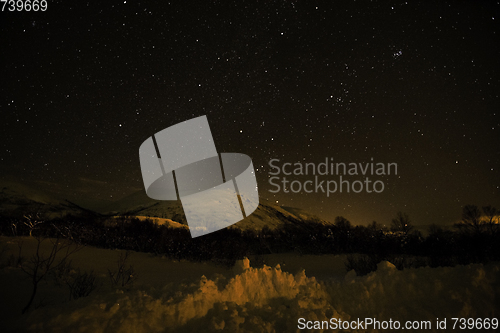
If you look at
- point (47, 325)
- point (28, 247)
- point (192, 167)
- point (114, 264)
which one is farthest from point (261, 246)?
point (192, 167)

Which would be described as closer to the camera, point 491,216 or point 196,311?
point 196,311

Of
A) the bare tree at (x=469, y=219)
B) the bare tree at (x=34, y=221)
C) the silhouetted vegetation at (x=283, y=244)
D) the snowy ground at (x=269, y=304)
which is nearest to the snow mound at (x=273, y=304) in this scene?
the snowy ground at (x=269, y=304)

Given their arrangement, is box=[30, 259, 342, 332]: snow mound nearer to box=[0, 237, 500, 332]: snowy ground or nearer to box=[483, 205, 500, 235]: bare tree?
box=[0, 237, 500, 332]: snowy ground

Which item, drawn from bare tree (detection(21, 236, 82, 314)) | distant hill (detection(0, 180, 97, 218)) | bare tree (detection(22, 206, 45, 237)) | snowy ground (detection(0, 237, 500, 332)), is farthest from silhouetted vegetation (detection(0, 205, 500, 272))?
Answer: distant hill (detection(0, 180, 97, 218))

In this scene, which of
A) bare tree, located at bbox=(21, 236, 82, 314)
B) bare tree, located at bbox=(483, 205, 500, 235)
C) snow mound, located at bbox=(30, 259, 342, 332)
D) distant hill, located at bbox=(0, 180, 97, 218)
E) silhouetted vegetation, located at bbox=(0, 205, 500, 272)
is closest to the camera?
snow mound, located at bbox=(30, 259, 342, 332)

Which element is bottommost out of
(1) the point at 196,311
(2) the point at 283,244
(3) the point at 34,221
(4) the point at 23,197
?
(2) the point at 283,244

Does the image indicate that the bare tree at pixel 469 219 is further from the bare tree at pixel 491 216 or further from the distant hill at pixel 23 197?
the distant hill at pixel 23 197

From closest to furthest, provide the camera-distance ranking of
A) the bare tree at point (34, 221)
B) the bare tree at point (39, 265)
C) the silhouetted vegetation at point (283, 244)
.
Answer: the bare tree at point (39, 265), the bare tree at point (34, 221), the silhouetted vegetation at point (283, 244)

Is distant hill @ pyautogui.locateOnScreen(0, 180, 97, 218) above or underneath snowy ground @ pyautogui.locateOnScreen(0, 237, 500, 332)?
above

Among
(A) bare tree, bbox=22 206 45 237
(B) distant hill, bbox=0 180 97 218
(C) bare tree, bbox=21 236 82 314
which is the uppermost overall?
(B) distant hill, bbox=0 180 97 218

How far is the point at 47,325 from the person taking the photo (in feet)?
5.83

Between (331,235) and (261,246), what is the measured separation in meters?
3.71

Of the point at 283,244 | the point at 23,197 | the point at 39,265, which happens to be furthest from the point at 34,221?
the point at 23,197

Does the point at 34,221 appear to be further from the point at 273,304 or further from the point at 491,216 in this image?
the point at 491,216
